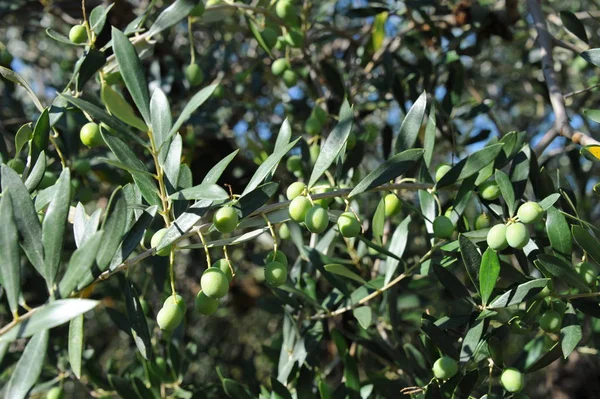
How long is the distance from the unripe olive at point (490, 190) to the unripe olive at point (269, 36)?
2.48 ft

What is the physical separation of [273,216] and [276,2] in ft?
3.16

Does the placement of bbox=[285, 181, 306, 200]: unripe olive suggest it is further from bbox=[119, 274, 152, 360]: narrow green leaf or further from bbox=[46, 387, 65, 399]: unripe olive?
bbox=[46, 387, 65, 399]: unripe olive


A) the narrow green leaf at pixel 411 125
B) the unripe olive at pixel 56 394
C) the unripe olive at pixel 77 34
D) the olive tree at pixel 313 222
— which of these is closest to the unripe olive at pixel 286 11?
the olive tree at pixel 313 222

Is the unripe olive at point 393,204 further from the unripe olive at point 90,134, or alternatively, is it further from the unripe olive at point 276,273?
the unripe olive at point 90,134

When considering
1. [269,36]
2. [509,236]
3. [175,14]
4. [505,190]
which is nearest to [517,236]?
[509,236]

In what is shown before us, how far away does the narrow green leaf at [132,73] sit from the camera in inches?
39.2

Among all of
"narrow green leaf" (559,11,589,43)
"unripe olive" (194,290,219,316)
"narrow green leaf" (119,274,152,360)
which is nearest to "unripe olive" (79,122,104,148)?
"narrow green leaf" (119,274,152,360)

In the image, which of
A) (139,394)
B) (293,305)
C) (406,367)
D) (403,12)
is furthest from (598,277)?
(403,12)

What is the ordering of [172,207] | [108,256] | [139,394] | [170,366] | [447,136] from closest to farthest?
[108,256] < [172,207] < [139,394] < [170,366] < [447,136]

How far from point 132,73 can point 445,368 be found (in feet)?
2.41

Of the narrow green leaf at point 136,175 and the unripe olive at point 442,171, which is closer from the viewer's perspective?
the narrow green leaf at point 136,175

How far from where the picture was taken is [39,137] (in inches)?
45.2

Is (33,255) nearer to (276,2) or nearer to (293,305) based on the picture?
(293,305)

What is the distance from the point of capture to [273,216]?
108 centimetres
